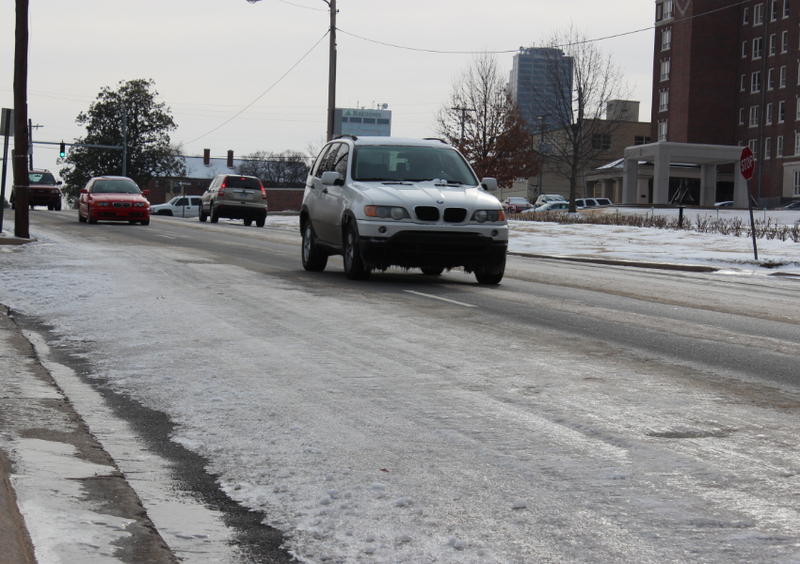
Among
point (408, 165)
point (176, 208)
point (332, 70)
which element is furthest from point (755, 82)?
point (408, 165)

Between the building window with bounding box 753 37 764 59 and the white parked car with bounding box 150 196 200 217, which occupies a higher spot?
the building window with bounding box 753 37 764 59

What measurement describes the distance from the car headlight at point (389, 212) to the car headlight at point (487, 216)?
33.4 inches

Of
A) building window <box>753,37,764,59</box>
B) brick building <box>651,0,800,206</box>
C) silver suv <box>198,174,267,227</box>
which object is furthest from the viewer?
building window <box>753,37,764,59</box>

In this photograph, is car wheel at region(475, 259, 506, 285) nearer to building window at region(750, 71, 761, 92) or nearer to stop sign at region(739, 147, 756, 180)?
stop sign at region(739, 147, 756, 180)

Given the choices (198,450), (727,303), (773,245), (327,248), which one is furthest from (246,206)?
(198,450)

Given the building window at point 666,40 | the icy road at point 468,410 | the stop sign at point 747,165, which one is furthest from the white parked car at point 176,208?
the icy road at point 468,410

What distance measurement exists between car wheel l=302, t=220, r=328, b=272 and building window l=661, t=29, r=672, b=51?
251ft

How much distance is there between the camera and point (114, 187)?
100.0ft

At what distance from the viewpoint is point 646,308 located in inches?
404

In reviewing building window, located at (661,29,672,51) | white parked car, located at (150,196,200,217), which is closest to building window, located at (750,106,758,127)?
building window, located at (661,29,672,51)

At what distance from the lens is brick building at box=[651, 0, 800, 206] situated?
253ft

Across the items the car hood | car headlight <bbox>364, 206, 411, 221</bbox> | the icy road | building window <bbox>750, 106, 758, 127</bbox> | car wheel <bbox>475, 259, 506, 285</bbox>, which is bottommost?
the icy road

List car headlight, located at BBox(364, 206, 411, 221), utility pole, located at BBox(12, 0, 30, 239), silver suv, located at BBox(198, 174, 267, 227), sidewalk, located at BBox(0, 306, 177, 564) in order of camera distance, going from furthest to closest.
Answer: silver suv, located at BBox(198, 174, 267, 227)
utility pole, located at BBox(12, 0, 30, 239)
car headlight, located at BBox(364, 206, 411, 221)
sidewalk, located at BBox(0, 306, 177, 564)

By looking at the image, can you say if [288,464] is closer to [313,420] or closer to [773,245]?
[313,420]
